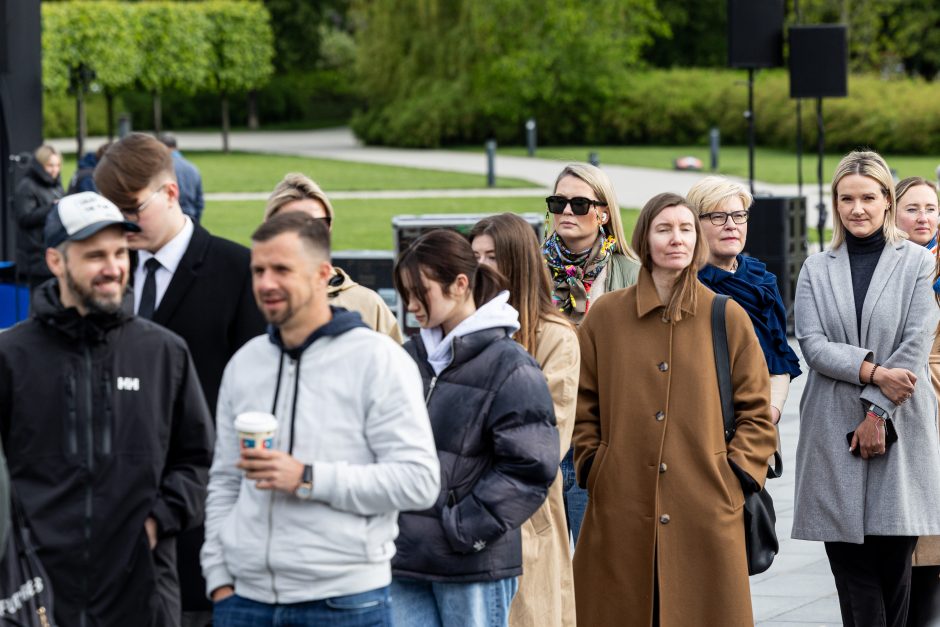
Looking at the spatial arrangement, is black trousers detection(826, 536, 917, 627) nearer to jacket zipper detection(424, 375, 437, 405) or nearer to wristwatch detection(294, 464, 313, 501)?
jacket zipper detection(424, 375, 437, 405)

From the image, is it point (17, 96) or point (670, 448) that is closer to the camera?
point (670, 448)

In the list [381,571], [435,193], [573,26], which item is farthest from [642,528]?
[573,26]

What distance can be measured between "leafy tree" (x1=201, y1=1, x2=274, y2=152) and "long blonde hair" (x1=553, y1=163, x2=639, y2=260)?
50946 millimetres

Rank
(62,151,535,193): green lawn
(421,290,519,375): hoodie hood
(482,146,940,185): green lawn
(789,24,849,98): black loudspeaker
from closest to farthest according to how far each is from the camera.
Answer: (421,290,519,375): hoodie hood, (789,24,849,98): black loudspeaker, (62,151,535,193): green lawn, (482,146,940,185): green lawn

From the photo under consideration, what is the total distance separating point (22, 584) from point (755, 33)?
1303cm

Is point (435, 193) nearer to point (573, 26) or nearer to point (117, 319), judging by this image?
point (573, 26)

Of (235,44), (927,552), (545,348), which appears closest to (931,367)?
(927,552)

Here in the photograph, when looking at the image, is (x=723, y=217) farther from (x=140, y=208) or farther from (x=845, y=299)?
(x=140, y=208)

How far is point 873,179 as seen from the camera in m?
5.75

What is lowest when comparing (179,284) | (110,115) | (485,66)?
(179,284)

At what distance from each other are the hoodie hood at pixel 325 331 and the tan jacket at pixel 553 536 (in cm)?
118

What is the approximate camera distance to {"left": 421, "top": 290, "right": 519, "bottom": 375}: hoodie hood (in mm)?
4199

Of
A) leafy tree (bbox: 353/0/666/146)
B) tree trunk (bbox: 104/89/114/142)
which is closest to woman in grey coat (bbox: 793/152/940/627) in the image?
tree trunk (bbox: 104/89/114/142)

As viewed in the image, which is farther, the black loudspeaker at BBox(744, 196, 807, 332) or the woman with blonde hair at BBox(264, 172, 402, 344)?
the black loudspeaker at BBox(744, 196, 807, 332)
